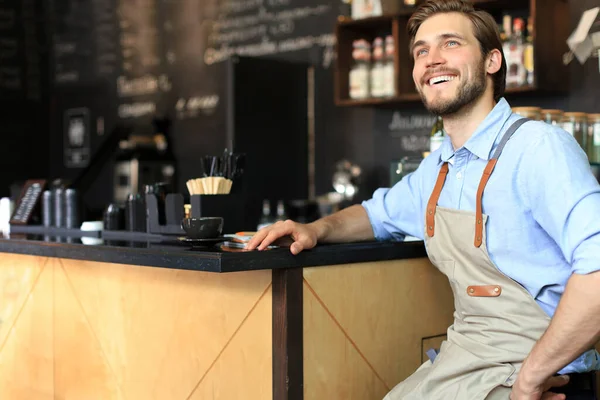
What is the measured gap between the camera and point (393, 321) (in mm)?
2320

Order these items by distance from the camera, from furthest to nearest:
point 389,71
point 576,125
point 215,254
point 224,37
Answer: point 224,37 < point 389,71 < point 576,125 < point 215,254

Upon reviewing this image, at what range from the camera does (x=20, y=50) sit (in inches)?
284

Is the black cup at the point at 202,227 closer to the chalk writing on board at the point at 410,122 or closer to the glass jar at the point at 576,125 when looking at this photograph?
the glass jar at the point at 576,125

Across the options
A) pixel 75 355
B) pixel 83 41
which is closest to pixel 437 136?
pixel 75 355

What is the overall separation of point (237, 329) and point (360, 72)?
8.66ft

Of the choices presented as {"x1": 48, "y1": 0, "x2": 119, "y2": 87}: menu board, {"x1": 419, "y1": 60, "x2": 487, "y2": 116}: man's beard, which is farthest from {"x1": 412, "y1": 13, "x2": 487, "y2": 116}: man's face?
{"x1": 48, "y1": 0, "x2": 119, "y2": 87}: menu board

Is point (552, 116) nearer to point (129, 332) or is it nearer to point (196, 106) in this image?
point (129, 332)

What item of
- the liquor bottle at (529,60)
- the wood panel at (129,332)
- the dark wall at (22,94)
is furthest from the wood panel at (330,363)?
the dark wall at (22,94)

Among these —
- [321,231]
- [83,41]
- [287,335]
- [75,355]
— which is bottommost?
[75,355]

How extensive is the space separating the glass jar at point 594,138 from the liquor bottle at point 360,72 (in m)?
1.46

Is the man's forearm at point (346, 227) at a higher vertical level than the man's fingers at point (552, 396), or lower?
higher

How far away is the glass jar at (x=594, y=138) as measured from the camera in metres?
3.35

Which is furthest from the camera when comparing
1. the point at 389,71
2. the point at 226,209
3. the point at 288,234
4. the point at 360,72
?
the point at 360,72

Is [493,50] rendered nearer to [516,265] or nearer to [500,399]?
[516,265]
